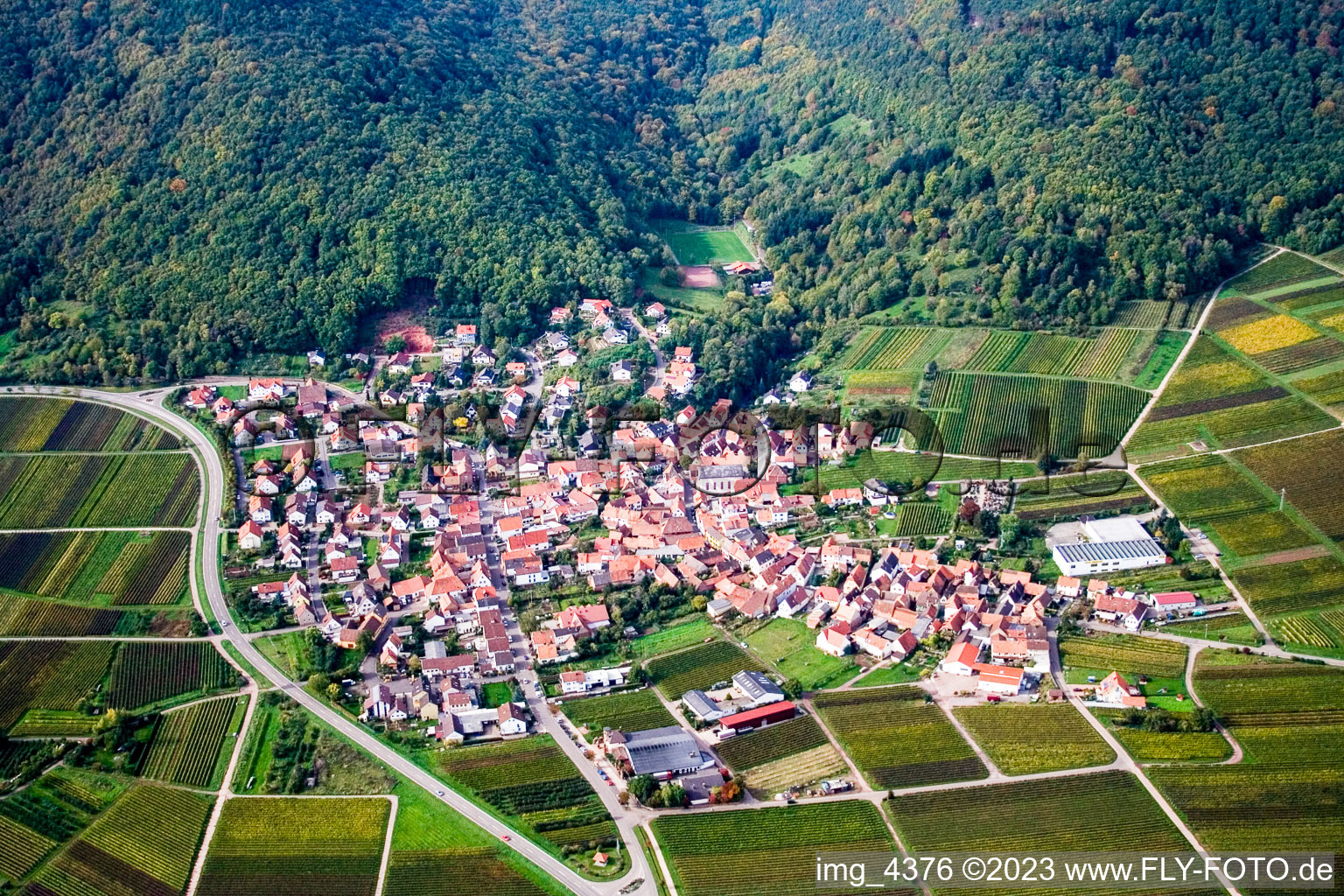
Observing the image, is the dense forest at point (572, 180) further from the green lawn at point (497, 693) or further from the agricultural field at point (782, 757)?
the agricultural field at point (782, 757)

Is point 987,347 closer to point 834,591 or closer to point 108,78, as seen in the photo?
point 834,591

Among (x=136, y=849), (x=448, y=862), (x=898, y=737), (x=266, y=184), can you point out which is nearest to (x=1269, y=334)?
(x=898, y=737)

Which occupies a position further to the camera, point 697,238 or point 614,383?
point 697,238

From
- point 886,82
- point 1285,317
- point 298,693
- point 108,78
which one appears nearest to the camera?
point 298,693

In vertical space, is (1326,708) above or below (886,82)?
below

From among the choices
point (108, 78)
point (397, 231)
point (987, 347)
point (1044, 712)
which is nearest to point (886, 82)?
point (987, 347)

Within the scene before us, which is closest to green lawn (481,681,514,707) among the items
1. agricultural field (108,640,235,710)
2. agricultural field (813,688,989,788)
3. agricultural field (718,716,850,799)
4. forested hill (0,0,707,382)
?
agricultural field (718,716,850,799)

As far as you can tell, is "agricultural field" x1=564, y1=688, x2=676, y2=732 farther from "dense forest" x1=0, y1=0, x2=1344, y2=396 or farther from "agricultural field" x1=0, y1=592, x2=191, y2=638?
"dense forest" x1=0, y1=0, x2=1344, y2=396
